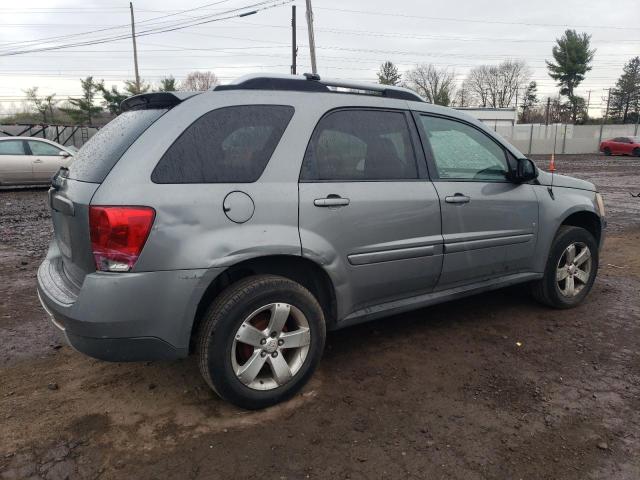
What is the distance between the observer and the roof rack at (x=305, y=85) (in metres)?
2.91

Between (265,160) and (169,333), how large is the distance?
1048 millimetres

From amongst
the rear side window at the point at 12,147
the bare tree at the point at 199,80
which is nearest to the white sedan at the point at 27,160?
the rear side window at the point at 12,147

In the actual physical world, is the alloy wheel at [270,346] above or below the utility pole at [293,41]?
below

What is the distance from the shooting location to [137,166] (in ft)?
8.16

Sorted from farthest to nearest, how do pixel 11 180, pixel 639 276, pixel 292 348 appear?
pixel 11 180
pixel 639 276
pixel 292 348

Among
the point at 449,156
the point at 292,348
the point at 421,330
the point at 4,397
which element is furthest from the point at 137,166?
the point at 421,330

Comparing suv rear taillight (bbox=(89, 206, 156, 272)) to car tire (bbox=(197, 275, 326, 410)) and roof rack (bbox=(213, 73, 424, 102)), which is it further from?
roof rack (bbox=(213, 73, 424, 102))

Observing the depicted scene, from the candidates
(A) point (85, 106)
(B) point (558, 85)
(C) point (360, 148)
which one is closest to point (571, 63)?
(B) point (558, 85)

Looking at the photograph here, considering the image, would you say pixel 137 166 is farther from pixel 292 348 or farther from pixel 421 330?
pixel 421 330

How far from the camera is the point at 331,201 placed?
9.61ft

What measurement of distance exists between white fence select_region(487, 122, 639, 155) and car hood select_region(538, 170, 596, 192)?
1542 inches

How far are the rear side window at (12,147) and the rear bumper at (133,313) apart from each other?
1207cm

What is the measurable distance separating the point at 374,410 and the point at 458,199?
1565mm

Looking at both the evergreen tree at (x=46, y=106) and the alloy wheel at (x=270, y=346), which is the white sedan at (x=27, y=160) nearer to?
the alloy wheel at (x=270, y=346)
